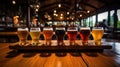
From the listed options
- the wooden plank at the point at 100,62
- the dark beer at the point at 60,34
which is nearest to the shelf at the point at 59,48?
the dark beer at the point at 60,34

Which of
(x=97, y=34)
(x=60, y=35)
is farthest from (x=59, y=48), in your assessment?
(x=97, y=34)

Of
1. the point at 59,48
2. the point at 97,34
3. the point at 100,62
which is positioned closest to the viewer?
the point at 100,62

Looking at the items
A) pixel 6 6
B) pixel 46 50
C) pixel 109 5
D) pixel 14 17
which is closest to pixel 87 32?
pixel 46 50

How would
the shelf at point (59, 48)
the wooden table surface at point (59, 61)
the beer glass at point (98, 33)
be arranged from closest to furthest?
the wooden table surface at point (59, 61) → the shelf at point (59, 48) → the beer glass at point (98, 33)

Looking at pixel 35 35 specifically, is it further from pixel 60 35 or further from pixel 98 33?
pixel 98 33

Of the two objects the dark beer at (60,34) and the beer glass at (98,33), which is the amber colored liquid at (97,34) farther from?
the dark beer at (60,34)

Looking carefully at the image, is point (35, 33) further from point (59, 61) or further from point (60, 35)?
point (59, 61)

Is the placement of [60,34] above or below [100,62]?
above

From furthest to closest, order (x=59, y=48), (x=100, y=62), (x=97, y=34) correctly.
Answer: (x=97, y=34)
(x=59, y=48)
(x=100, y=62)

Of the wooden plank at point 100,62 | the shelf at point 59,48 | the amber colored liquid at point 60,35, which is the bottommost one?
the wooden plank at point 100,62

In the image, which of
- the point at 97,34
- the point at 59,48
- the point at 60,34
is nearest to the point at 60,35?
the point at 60,34

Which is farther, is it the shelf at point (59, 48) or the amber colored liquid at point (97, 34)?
the amber colored liquid at point (97, 34)

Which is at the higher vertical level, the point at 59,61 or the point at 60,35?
the point at 60,35

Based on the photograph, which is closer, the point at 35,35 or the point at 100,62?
the point at 100,62
